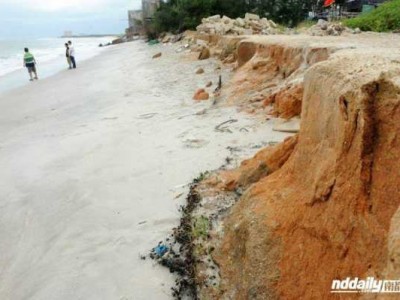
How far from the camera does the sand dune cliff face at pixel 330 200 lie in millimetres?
1927

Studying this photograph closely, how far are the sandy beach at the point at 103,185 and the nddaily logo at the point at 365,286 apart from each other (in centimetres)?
138

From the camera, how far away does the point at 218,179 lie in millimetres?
4207

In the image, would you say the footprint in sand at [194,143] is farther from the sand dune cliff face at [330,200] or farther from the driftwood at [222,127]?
the sand dune cliff face at [330,200]

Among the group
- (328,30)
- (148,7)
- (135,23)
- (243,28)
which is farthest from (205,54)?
(135,23)

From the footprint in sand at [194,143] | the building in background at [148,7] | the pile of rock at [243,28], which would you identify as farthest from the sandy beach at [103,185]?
the building in background at [148,7]

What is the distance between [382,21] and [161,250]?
447 inches

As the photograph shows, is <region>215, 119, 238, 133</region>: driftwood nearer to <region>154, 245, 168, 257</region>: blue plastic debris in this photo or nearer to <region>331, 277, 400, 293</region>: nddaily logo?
<region>154, 245, 168, 257</region>: blue plastic debris

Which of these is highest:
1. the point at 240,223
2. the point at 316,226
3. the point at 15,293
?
the point at 316,226

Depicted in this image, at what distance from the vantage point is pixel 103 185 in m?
4.85

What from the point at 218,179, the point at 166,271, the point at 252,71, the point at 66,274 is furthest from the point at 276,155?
the point at 252,71

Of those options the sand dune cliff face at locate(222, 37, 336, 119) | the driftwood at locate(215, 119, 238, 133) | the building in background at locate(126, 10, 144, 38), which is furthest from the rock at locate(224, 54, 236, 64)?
the building in background at locate(126, 10, 144, 38)

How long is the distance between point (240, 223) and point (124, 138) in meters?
4.09

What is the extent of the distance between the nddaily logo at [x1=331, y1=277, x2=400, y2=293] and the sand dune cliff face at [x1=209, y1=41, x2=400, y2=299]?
0.12ft

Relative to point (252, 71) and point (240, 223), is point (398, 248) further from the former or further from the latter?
point (252, 71)
